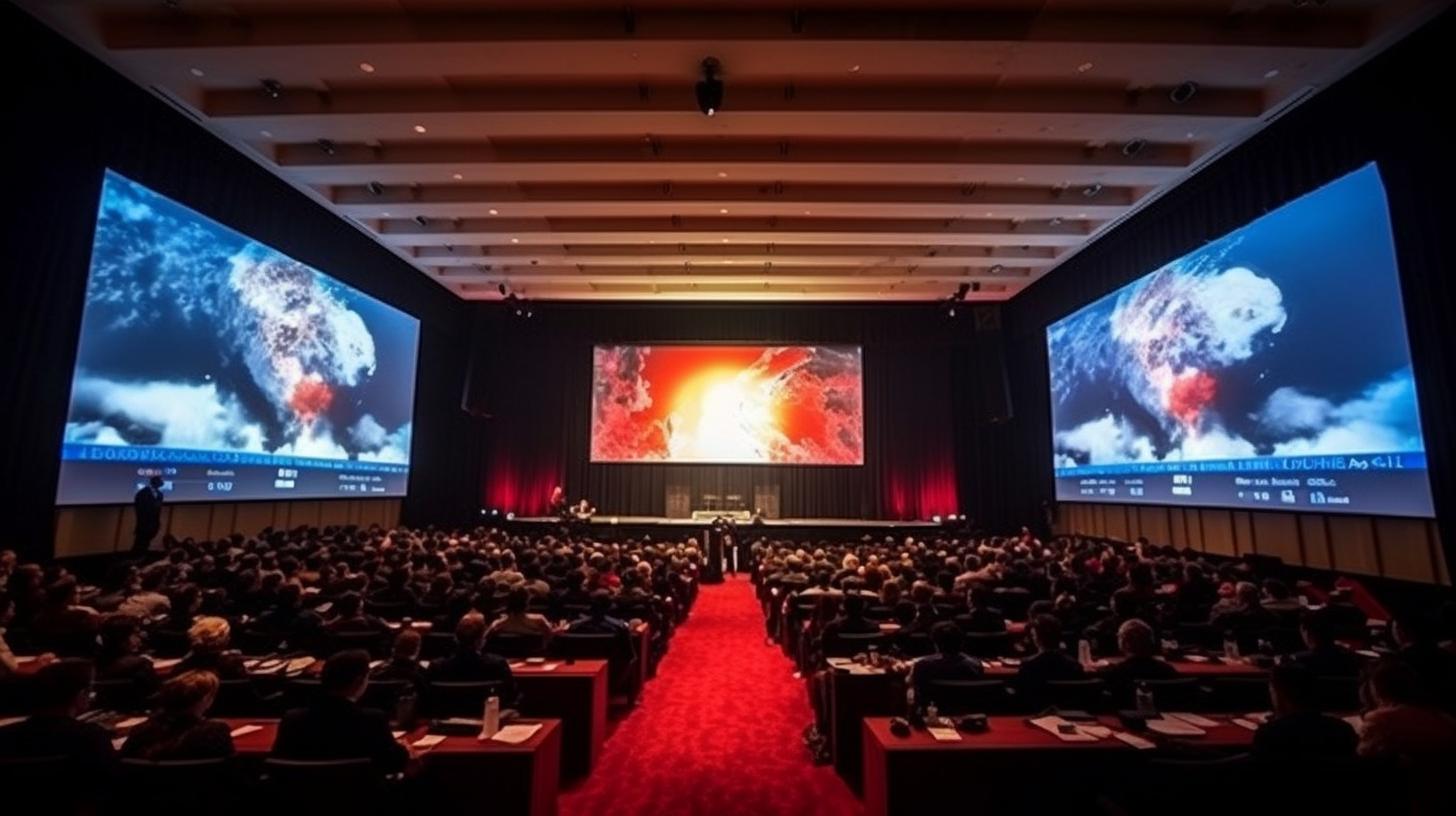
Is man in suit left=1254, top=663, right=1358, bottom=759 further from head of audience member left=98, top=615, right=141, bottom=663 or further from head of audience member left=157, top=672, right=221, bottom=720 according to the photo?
head of audience member left=98, top=615, right=141, bottom=663

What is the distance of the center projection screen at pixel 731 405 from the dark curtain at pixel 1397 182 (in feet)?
28.1

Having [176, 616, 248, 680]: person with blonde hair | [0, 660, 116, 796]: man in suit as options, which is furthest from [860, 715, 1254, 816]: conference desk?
[176, 616, 248, 680]: person with blonde hair

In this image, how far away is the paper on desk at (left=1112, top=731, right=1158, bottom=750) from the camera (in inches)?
119

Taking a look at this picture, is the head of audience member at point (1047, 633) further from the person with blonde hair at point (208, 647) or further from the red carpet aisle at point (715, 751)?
the person with blonde hair at point (208, 647)

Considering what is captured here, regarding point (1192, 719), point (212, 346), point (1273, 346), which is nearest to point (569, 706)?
point (1192, 719)

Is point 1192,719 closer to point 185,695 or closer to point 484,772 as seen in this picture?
point 484,772

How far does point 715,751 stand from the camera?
16.0 ft

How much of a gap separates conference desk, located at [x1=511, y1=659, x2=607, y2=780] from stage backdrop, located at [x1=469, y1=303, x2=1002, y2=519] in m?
14.8

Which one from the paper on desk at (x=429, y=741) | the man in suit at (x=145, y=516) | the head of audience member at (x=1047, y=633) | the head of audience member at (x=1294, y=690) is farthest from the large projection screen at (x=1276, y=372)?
the man in suit at (x=145, y=516)

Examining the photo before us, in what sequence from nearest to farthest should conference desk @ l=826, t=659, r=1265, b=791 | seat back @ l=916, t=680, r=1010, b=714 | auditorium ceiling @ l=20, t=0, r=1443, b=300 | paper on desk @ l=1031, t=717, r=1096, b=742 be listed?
1. paper on desk @ l=1031, t=717, r=1096, b=742
2. seat back @ l=916, t=680, r=1010, b=714
3. conference desk @ l=826, t=659, r=1265, b=791
4. auditorium ceiling @ l=20, t=0, r=1443, b=300

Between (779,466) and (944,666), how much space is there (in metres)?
15.6

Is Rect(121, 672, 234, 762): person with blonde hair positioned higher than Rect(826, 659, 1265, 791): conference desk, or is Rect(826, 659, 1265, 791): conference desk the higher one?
Rect(121, 672, 234, 762): person with blonde hair

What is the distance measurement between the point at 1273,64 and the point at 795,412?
12.7m

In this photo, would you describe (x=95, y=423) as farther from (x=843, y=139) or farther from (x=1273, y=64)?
(x=1273, y=64)
